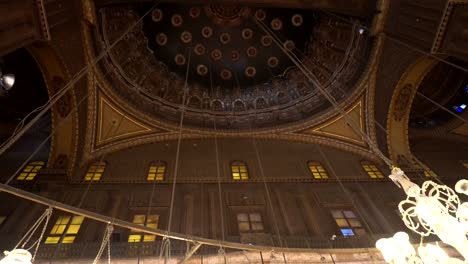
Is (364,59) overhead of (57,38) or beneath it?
overhead

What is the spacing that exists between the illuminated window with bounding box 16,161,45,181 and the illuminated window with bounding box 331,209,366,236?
8347 mm

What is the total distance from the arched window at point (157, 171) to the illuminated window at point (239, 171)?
84.3 inches

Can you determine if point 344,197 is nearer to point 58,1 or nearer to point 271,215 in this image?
point 271,215

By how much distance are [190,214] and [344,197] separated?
4233 millimetres

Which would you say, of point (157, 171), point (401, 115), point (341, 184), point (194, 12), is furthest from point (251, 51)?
point (341, 184)

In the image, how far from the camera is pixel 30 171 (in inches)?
339

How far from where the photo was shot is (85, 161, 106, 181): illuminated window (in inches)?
336

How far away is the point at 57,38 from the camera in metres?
6.98

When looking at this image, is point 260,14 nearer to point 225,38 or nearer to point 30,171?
point 225,38

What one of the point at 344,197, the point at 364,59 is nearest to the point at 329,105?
the point at 364,59

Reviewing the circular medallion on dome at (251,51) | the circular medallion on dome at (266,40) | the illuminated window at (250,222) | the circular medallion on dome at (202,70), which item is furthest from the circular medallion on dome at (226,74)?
the illuminated window at (250,222)

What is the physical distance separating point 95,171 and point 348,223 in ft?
23.6

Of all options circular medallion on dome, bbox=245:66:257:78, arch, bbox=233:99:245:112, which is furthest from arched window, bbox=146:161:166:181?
circular medallion on dome, bbox=245:66:257:78

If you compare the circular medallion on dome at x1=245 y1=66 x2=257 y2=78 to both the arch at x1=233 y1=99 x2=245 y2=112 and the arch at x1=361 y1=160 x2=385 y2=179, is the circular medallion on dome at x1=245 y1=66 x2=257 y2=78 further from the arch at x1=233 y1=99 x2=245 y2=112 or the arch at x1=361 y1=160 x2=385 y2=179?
the arch at x1=361 y1=160 x2=385 y2=179
